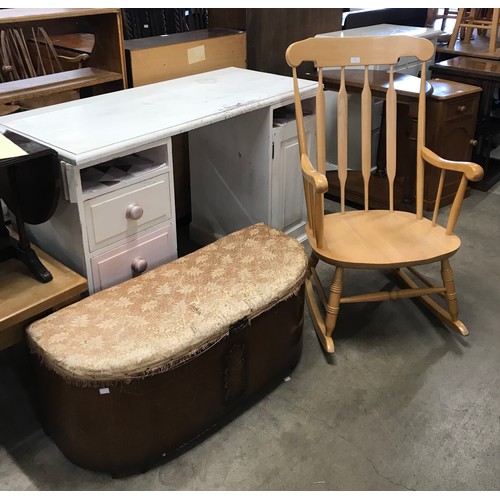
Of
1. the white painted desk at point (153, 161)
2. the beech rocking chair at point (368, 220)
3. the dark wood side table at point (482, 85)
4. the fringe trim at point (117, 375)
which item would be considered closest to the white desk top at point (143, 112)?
the white painted desk at point (153, 161)

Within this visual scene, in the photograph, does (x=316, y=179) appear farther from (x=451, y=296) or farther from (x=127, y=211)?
(x=451, y=296)

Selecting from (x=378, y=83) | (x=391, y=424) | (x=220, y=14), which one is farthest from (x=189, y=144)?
(x=391, y=424)

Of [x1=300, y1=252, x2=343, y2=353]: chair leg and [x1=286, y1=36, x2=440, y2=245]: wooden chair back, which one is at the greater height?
[x1=286, y1=36, x2=440, y2=245]: wooden chair back

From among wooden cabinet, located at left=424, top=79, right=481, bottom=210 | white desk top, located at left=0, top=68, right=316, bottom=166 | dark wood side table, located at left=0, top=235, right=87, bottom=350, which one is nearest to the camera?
dark wood side table, located at left=0, top=235, right=87, bottom=350

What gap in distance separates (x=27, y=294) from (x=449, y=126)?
216 centimetres

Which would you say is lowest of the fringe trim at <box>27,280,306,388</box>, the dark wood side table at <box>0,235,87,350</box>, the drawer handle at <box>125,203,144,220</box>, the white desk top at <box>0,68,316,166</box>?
the fringe trim at <box>27,280,306,388</box>

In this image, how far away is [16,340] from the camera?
4.71ft

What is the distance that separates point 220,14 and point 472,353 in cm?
188

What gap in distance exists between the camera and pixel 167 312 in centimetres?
146

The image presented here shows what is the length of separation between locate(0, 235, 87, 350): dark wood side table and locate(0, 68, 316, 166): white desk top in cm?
32

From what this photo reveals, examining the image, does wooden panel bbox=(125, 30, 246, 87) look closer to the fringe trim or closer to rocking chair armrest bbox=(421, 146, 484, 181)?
rocking chair armrest bbox=(421, 146, 484, 181)

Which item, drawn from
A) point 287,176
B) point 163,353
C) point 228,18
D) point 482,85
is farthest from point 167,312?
point 482,85

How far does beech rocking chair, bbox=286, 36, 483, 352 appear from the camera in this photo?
1.80 meters

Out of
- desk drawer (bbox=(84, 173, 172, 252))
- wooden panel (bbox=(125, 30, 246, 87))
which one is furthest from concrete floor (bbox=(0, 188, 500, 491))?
wooden panel (bbox=(125, 30, 246, 87))
